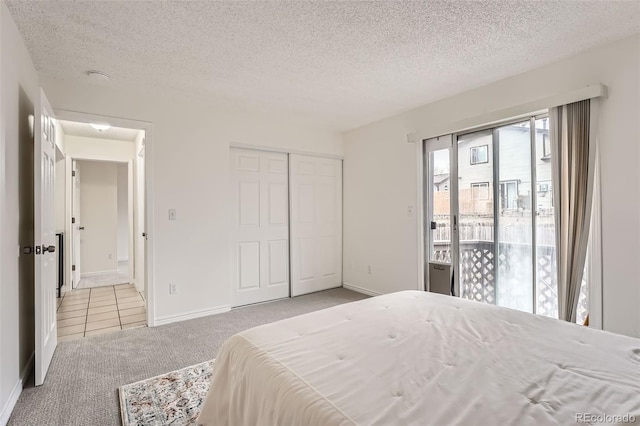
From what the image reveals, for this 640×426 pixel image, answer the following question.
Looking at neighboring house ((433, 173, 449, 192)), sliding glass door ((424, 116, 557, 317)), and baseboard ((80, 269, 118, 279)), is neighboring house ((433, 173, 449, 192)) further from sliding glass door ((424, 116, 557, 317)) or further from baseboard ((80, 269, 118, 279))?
baseboard ((80, 269, 118, 279))

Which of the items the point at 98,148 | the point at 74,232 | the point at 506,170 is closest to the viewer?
the point at 506,170

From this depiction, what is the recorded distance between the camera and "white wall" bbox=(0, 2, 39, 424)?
5.84 ft

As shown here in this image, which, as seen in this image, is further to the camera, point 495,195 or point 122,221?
point 122,221

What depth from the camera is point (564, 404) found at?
98 centimetres

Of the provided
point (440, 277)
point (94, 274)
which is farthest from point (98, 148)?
point (440, 277)

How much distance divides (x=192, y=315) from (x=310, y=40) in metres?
2.99

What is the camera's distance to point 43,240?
2264 mm

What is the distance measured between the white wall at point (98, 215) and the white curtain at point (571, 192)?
698 centimetres

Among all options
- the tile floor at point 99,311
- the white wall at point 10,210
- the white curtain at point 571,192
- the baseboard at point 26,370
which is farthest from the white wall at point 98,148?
the white curtain at point 571,192

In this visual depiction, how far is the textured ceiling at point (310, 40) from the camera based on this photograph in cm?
196

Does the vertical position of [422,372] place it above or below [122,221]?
below

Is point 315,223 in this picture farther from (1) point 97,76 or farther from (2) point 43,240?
Answer: (2) point 43,240

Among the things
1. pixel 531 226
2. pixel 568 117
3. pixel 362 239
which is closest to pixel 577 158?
pixel 568 117

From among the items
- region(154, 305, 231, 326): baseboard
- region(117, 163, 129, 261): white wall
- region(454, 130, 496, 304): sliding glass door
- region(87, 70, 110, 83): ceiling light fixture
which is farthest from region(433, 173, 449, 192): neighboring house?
region(117, 163, 129, 261): white wall
